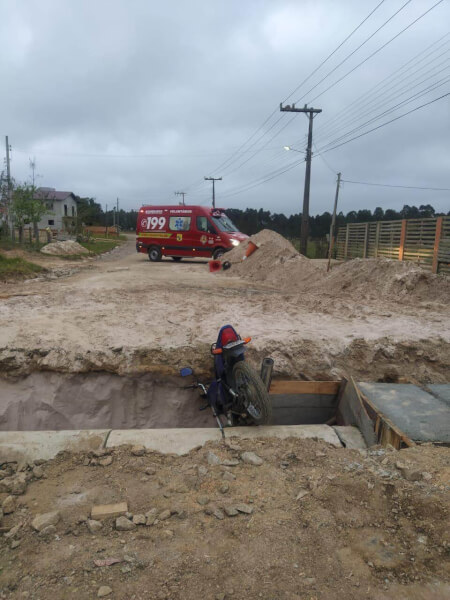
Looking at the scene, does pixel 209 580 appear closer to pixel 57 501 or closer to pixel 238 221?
pixel 57 501

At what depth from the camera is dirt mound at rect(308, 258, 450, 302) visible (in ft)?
Result: 29.4

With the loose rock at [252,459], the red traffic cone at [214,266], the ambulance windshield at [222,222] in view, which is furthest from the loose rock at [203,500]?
the ambulance windshield at [222,222]

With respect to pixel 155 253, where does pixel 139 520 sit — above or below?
below

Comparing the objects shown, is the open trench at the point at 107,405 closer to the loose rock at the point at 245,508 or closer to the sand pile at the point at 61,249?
the loose rock at the point at 245,508

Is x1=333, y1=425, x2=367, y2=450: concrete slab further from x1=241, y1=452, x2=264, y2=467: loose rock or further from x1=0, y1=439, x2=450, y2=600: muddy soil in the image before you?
x1=241, y1=452, x2=264, y2=467: loose rock

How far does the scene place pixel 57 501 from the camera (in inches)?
110

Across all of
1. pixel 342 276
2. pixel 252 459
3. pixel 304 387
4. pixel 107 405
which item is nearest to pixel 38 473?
pixel 252 459

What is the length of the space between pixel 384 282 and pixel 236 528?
8422mm

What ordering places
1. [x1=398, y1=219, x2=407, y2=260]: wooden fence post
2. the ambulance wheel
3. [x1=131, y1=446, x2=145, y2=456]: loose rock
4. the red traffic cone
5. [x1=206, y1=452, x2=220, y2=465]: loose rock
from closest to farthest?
[x1=206, y1=452, x2=220, y2=465]: loose rock
[x1=131, y1=446, x2=145, y2=456]: loose rock
[x1=398, y1=219, x2=407, y2=260]: wooden fence post
the red traffic cone
the ambulance wheel

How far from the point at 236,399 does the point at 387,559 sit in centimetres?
225

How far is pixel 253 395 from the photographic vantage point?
4.05 metres

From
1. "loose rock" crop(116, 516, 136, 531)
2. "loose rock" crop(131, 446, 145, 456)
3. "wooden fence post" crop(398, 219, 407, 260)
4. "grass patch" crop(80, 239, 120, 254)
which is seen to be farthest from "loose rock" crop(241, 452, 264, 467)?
"grass patch" crop(80, 239, 120, 254)

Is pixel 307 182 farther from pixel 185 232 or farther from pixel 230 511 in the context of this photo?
pixel 230 511

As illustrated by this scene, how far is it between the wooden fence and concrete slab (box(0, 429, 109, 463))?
1203 cm
